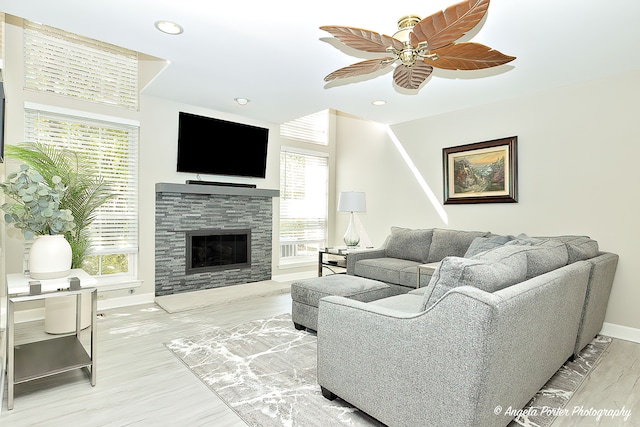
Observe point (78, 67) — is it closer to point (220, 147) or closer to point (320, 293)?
point (220, 147)

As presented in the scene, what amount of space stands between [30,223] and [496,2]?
10.7 feet

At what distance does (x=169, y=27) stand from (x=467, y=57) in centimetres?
209

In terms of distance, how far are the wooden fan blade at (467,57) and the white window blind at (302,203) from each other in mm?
3536

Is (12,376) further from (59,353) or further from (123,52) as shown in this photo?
(123,52)

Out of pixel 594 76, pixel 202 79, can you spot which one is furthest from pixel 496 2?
pixel 202 79

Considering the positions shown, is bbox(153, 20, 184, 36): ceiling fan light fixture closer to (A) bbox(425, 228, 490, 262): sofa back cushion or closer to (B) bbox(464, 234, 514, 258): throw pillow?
(B) bbox(464, 234, 514, 258): throw pillow

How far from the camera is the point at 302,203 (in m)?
5.88

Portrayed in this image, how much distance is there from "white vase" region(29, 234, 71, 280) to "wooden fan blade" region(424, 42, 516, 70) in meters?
2.68

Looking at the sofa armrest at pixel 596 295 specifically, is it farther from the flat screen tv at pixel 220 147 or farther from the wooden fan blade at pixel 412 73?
the flat screen tv at pixel 220 147

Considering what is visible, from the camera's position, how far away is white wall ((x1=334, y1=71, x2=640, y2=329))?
10.5 feet

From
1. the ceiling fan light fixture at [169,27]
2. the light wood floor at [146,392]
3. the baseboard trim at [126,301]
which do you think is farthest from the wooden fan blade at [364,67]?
the baseboard trim at [126,301]

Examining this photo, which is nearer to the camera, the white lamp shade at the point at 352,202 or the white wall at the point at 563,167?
the white wall at the point at 563,167

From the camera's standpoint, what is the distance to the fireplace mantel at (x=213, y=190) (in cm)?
419

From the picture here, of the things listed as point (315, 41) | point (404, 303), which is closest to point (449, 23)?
point (315, 41)
